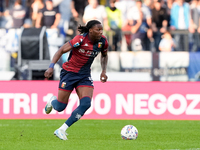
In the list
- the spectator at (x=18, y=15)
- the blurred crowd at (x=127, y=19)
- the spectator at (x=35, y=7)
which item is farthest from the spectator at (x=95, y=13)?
the spectator at (x=18, y=15)

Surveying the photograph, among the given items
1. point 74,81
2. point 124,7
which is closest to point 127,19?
point 124,7

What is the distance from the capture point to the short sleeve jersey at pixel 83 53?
8125mm

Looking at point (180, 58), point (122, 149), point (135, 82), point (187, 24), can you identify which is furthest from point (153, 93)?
point (122, 149)

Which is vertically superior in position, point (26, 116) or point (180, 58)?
point (180, 58)

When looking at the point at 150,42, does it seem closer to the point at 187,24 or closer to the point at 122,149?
the point at 187,24

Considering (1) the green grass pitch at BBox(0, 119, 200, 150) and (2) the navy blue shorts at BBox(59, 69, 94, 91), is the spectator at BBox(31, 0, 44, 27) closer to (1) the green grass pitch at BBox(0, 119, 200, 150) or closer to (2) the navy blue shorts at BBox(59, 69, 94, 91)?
(1) the green grass pitch at BBox(0, 119, 200, 150)

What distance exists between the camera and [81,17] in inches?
643

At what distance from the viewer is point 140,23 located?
52.9 ft

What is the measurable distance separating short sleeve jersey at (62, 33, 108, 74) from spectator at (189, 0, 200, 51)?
785cm

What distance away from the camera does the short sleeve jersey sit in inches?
320

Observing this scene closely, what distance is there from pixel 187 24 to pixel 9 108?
7.06 meters

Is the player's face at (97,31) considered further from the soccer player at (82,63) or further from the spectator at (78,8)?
the spectator at (78,8)

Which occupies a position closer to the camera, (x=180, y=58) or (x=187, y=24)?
(x=180, y=58)

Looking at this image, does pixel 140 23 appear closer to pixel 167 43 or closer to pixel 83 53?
pixel 167 43
